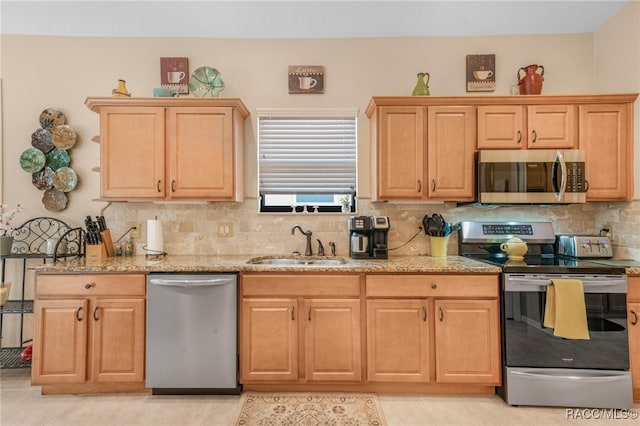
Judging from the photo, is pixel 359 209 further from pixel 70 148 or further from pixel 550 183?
pixel 70 148

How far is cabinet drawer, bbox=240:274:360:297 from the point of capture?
2.34 metres

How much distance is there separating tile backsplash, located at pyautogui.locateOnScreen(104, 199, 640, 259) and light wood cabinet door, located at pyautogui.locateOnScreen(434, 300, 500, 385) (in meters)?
0.75

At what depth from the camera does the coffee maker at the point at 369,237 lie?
8.76 ft

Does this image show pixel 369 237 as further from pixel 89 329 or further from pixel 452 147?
pixel 89 329

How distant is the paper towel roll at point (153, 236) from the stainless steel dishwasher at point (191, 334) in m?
0.57

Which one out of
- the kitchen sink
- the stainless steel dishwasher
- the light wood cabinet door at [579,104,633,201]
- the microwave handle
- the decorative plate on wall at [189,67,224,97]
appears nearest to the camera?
the stainless steel dishwasher

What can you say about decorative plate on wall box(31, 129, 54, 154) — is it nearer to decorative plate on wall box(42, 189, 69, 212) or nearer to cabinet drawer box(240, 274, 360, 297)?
decorative plate on wall box(42, 189, 69, 212)

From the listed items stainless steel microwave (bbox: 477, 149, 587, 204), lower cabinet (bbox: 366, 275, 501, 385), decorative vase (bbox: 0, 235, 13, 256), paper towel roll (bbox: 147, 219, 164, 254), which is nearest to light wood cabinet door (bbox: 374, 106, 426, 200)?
stainless steel microwave (bbox: 477, 149, 587, 204)

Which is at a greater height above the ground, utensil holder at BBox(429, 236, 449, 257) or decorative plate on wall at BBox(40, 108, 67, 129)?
decorative plate on wall at BBox(40, 108, 67, 129)

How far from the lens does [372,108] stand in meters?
2.77

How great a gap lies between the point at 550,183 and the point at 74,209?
13.1 ft

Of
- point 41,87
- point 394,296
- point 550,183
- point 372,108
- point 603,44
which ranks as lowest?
point 394,296

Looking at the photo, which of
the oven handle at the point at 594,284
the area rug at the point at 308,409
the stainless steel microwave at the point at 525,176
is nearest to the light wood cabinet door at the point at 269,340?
the area rug at the point at 308,409

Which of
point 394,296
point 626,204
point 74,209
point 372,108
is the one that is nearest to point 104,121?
point 74,209
